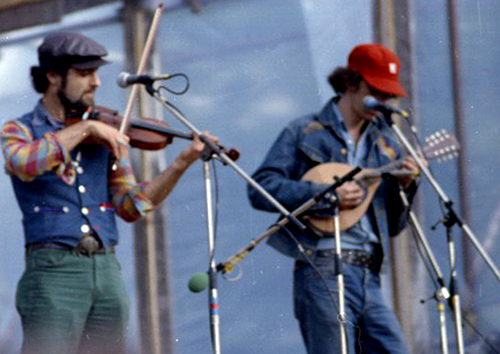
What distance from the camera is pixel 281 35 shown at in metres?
4.09

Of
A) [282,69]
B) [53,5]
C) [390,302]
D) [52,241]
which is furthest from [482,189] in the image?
[52,241]

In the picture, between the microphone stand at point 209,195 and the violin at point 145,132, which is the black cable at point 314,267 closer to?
the microphone stand at point 209,195

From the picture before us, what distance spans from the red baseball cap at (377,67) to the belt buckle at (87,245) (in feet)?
3.49

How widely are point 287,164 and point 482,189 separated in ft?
4.07

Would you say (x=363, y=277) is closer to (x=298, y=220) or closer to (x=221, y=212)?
(x=298, y=220)

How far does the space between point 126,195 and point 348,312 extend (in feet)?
2.34

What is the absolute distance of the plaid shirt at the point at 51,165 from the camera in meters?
2.77

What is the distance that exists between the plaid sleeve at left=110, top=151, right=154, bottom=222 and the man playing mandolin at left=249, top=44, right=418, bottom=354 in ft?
1.23

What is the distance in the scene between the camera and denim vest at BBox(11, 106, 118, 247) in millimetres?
2820

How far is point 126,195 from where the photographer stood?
9.84 ft

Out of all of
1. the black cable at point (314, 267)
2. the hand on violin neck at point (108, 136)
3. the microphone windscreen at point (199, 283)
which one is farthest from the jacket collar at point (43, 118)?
the black cable at point (314, 267)

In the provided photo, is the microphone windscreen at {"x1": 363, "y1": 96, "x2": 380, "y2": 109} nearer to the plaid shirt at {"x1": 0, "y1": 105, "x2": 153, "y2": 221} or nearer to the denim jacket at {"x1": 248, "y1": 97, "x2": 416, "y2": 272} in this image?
the denim jacket at {"x1": 248, "y1": 97, "x2": 416, "y2": 272}

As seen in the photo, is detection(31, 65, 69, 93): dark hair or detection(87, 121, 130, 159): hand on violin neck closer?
detection(87, 121, 130, 159): hand on violin neck

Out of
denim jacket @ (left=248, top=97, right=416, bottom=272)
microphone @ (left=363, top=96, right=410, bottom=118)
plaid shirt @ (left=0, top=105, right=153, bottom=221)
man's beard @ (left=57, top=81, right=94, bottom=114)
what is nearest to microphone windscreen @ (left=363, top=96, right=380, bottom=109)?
microphone @ (left=363, top=96, right=410, bottom=118)
